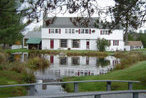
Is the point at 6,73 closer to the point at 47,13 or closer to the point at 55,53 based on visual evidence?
the point at 47,13

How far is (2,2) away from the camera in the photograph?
11.9 metres

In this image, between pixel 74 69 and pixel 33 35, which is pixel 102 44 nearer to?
pixel 33 35

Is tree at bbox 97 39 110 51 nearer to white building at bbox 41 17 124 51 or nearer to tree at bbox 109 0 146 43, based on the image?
white building at bbox 41 17 124 51

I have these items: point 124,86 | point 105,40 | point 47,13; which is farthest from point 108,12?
point 105,40

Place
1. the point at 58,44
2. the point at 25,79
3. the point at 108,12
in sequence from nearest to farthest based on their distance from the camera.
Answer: the point at 108,12 < the point at 25,79 < the point at 58,44

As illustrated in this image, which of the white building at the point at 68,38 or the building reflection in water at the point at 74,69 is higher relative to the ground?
the white building at the point at 68,38

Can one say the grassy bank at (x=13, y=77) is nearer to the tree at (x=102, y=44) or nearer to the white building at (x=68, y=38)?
the tree at (x=102, y=44)

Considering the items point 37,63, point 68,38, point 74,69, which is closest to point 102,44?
point 68,38

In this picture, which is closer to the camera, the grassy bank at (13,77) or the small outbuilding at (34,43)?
the grassy bank at (13,77)

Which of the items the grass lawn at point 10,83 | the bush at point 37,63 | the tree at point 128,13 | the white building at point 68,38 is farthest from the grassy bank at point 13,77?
the white building at point 68,38

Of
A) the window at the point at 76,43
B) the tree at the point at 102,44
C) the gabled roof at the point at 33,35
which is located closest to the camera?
the tree at the point at 102,44

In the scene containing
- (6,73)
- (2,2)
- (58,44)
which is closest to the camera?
(2,2)

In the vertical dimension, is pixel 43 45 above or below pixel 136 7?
below

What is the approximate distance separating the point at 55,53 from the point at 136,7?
33253 millimetres
